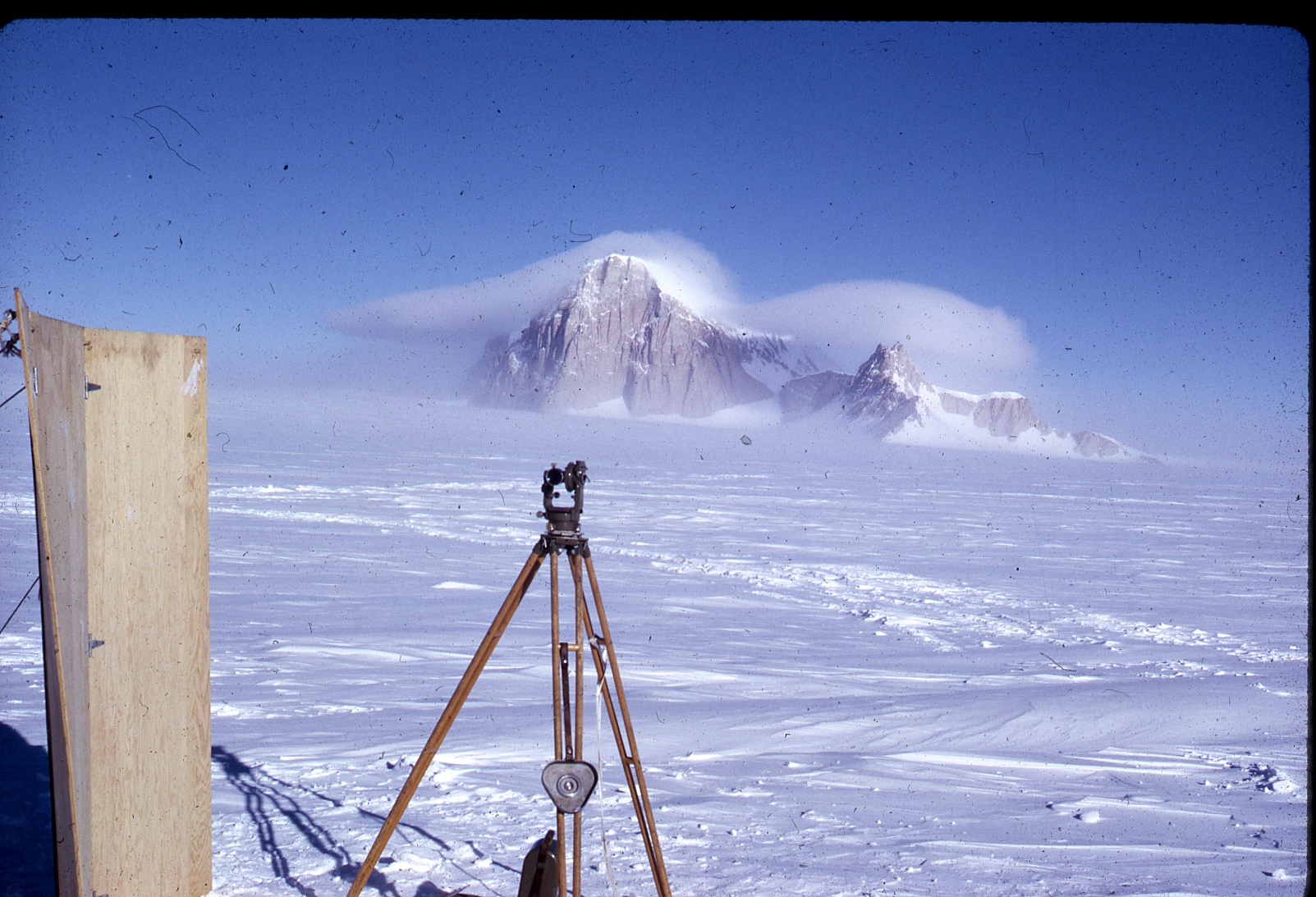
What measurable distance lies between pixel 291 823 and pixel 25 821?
0.97 metres

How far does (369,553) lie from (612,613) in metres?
4.19

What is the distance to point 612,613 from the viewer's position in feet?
24.2

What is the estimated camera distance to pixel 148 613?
93.3 inches

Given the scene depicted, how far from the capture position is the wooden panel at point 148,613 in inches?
88.8

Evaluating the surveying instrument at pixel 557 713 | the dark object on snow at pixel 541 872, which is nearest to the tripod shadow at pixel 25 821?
the surveying instrument at pixel 557 713

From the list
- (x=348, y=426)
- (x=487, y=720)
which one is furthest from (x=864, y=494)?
(x=348, y=426)

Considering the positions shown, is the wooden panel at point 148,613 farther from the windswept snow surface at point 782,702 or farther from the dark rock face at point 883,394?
the dark rock face at point 883,394

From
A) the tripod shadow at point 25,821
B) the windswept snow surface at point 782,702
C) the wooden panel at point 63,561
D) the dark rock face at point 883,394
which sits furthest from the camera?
the dark rock face at point 883,394

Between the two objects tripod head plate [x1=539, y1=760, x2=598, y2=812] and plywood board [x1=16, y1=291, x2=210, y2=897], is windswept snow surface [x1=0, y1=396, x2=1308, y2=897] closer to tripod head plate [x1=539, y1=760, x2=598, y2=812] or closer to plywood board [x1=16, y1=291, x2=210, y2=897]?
plywood board [x1=16, y1=291, x2=210, y2=897]

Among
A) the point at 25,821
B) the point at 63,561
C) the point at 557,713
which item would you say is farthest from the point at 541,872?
the point at 25,821

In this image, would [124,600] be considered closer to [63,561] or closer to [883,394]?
[63,561]

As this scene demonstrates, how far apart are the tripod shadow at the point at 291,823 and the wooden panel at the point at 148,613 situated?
28 centimetres

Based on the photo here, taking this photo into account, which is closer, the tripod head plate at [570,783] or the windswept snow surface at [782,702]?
the tripod head plate at [570,783]

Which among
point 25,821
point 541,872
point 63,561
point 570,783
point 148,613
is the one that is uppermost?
point 63,561
